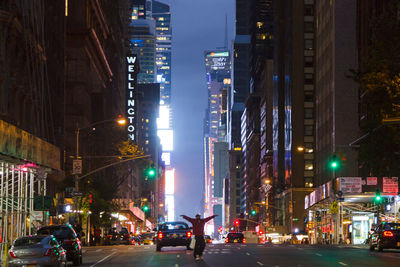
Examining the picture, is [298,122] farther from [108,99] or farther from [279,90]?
[108,99]

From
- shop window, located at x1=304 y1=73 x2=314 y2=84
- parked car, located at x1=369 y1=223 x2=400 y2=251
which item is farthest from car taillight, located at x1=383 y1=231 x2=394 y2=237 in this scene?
shop window, located at x1=304 y1=73 x2=314 y2=84

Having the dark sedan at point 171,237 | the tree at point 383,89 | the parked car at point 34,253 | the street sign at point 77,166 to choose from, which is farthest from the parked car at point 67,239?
the street sign at point 77,166

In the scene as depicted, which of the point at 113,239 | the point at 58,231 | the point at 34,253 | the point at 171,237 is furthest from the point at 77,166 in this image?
the point at 113,239

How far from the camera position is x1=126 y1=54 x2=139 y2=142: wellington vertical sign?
148 meters

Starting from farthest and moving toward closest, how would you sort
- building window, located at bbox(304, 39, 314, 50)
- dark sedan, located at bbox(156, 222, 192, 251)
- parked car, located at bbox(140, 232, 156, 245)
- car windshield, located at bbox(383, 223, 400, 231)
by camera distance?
building window, located at bbox(304, 39, 314, 50) < parked car, located at bbox(140, 232, 156, 245) < car windshield, located at bbox(383, 223, 400, 231) < dark sedan, located at bbox(156, 222, 192, 251)

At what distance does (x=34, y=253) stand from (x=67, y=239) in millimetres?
5965

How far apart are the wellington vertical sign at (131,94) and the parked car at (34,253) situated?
120164 mm

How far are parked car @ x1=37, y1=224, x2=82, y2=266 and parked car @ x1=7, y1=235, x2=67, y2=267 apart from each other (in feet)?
15.8

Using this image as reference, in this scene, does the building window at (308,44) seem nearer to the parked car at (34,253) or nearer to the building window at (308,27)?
the building window at (308,27)

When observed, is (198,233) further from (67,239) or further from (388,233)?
(388,233)

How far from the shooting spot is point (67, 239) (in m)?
31.9

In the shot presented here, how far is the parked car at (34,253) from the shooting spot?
25.9 metres

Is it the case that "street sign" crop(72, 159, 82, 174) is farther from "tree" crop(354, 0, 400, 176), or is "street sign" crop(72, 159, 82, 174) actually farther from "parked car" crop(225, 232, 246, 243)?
"parked car" crop(225, 232, 246, 243)

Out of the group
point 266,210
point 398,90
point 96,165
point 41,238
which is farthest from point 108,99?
point 41,238
